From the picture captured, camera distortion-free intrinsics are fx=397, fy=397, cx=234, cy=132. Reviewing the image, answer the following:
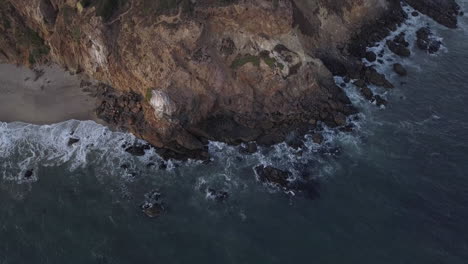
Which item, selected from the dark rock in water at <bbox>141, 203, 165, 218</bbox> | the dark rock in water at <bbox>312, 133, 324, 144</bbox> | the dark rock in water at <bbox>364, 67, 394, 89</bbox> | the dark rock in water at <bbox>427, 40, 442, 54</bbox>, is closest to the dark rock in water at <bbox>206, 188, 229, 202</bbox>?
the dark rock in water at <bbox>141, 203, 165, 218</bbox>

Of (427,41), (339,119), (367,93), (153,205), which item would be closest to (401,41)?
(427,41)

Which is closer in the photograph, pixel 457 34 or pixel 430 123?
pixel 430 123

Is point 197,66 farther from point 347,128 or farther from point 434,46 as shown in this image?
Answer: point 434,46

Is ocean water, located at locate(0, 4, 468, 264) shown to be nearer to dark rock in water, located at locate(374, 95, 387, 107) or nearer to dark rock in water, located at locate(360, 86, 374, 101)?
dark rock in water, located at locate(374, 95, 387, 107)

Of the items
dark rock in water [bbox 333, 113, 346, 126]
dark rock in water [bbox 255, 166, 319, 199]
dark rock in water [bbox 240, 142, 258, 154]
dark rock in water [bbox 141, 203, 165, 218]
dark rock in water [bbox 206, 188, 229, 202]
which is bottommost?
dark rock in water [bbox 141, 203, 165, 218]

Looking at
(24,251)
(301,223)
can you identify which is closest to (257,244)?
(301,223)

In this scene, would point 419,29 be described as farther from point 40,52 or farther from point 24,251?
point 24,251
